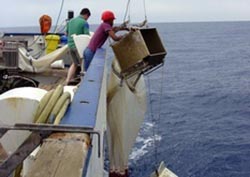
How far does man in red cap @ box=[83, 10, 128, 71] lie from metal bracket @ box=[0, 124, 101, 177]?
18.3 feet

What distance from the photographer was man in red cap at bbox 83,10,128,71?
8.86 metres

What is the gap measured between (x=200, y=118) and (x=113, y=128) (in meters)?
13.5

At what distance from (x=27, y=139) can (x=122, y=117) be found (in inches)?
285

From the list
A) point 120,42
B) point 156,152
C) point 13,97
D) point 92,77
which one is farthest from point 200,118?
point 13,97

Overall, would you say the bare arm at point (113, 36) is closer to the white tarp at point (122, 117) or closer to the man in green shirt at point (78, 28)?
the white tarp at point (122, 117)

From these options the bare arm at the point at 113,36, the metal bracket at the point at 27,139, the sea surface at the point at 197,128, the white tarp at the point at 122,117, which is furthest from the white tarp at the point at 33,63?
the metal bracket at the point at 27,139

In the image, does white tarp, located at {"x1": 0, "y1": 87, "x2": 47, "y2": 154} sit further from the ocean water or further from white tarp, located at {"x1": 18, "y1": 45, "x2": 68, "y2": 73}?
the ocean water

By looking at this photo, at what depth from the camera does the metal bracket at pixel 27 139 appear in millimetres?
2674

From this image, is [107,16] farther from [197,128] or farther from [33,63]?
[197,128]

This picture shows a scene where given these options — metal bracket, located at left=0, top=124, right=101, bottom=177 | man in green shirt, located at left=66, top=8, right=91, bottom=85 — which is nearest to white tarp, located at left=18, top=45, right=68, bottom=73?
man in green shirt, located at left=66, top=8, right=91, bottom=85

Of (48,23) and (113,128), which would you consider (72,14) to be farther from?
(113,128)

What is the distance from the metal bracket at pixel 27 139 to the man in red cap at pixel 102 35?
18.3 feet

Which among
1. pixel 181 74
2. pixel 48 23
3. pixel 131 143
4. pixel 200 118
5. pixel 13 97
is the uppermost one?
pixel 13 97

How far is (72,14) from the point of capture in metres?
15.5
